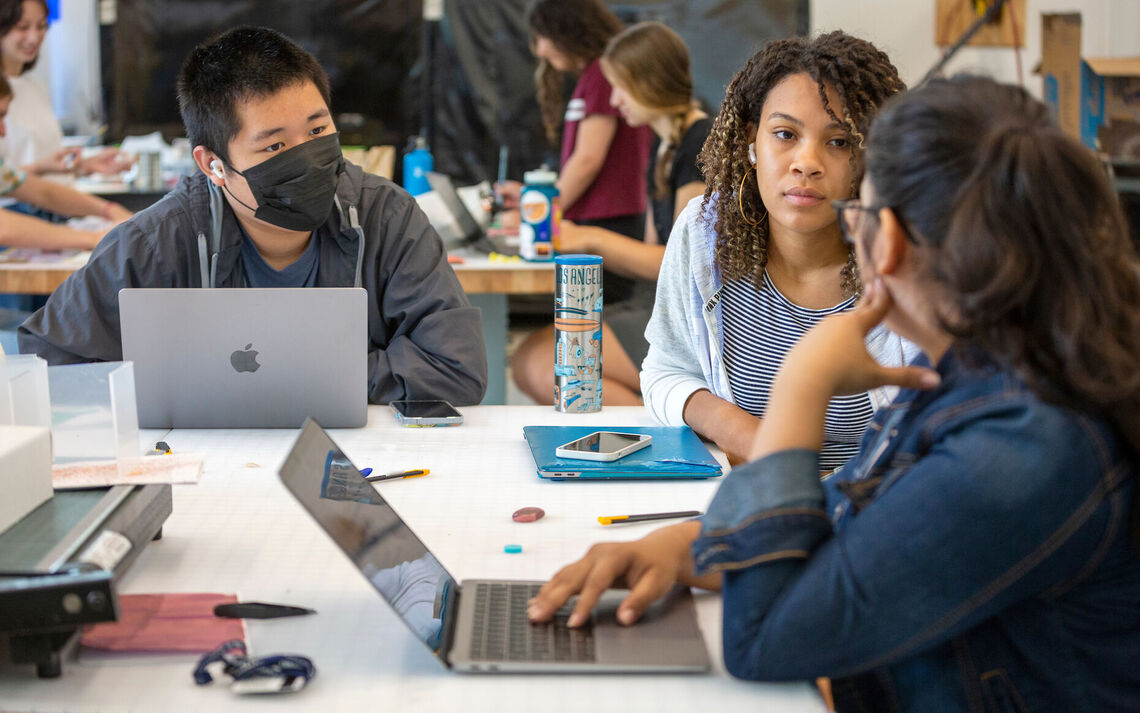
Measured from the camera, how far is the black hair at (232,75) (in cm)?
193

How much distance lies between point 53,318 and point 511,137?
375 cm

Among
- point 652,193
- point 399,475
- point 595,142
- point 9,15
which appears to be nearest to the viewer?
point 399,475

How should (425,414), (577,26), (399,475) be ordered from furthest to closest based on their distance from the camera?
1. (577,26)
2. (425,414)
3. (399,475)

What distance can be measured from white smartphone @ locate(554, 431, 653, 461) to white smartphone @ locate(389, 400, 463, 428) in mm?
258

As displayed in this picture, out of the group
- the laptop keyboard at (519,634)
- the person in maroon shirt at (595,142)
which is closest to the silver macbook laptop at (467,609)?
the laptop keyboard at (519,634)

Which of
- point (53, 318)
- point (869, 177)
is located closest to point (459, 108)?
point (53, 318)

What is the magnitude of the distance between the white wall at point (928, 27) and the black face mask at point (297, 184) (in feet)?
13.5

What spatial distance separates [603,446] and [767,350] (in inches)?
15.0

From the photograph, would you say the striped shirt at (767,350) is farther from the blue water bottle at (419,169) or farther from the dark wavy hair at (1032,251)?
the blue water bottle at (419,169)

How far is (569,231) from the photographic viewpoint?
3.21 metres

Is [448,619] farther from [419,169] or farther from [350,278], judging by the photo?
[419,169]

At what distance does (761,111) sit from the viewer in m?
1.74

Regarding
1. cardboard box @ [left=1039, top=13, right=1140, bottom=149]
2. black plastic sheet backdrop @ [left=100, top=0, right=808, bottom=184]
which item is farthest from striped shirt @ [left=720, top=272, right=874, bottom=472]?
black plastic sheet backdrop @ [left=100, top=0, right=808, bottom=184]

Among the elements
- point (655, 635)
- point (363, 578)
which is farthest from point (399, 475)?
point (655, 635)
